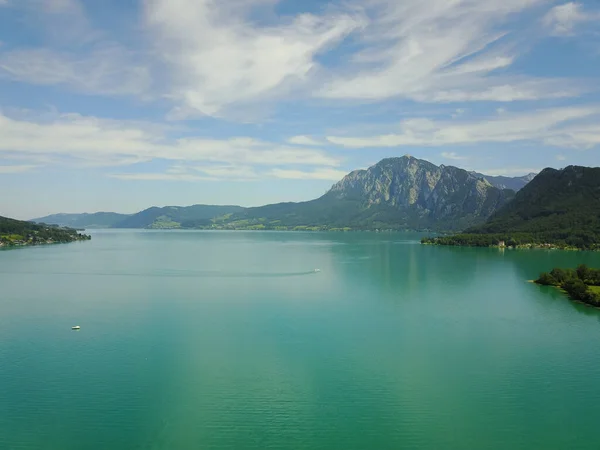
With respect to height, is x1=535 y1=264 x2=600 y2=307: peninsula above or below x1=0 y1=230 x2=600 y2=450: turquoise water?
above

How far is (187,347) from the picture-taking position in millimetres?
39281

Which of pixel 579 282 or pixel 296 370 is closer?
pixel 296 370

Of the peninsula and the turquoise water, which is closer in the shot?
the turquoise water

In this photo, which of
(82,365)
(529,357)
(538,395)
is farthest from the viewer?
(529,357)

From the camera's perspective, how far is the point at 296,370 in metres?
33.6

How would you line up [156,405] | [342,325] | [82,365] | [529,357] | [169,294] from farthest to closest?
[169,294] < [342,325] < [529,357] < [82,365] < [156,405]

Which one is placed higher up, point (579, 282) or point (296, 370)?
point (579, 282)

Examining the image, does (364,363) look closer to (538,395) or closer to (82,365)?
(538,395)

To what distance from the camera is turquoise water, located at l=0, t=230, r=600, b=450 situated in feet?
80.1

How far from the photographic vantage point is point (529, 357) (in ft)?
121

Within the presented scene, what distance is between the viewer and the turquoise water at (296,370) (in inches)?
961

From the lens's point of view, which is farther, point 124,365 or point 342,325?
point 342,325

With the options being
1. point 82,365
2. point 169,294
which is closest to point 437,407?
point 82,365

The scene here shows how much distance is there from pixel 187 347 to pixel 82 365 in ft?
27.0
